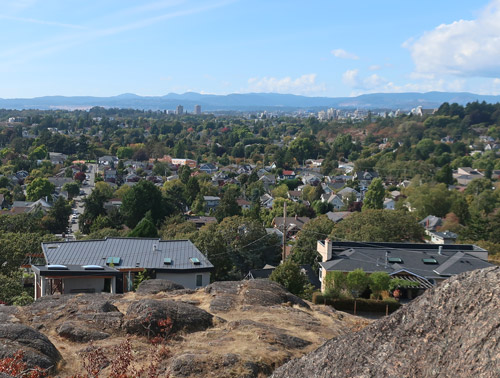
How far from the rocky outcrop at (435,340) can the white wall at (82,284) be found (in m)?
10.3

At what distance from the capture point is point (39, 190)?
51.6 meters

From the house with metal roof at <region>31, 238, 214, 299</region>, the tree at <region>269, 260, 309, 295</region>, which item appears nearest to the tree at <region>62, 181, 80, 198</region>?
the house with metal roof at <region>31, 238, 214, 299</region>

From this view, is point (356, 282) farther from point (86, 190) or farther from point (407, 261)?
point (86, 190)

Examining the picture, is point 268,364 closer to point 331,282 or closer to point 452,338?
point 452,338

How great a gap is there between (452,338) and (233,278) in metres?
19.1

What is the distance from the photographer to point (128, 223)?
36.8 m

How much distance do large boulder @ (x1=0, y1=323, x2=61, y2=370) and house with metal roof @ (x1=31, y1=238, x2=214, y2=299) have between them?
6102mm

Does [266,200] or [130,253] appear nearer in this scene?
[130,253]

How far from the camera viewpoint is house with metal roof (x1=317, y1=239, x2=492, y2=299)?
20.4m

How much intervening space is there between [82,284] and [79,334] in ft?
19.0

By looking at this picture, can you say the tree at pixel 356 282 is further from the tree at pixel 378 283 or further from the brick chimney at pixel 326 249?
the brick chimney at pixel 326 249

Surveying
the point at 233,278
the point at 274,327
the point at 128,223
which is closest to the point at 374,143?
the point at 128,223

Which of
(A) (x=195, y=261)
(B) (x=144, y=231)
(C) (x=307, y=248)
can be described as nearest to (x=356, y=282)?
(A) (x=195, y=261)

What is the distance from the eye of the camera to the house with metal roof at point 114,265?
13.4m
